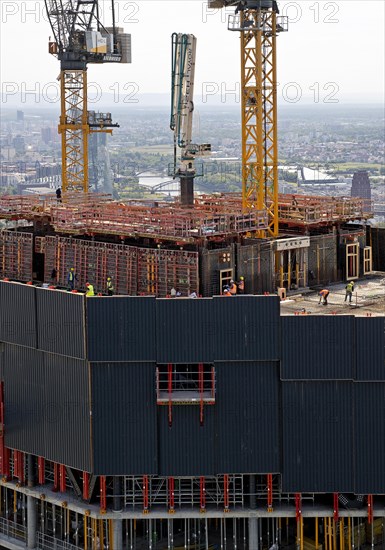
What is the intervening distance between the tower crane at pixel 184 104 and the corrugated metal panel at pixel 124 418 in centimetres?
1899

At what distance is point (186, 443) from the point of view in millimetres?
53531

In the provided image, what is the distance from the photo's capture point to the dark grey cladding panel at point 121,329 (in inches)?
2092

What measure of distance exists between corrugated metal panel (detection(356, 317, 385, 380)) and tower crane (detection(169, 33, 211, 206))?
20.5m

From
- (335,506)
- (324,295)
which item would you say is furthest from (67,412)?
(324,295)

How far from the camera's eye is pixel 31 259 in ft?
229

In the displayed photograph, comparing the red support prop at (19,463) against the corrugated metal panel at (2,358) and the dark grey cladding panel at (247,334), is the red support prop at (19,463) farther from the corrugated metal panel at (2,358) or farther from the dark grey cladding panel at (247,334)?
the dark grey cladding panel at (247,334)

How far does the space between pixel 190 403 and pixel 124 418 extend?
315cm

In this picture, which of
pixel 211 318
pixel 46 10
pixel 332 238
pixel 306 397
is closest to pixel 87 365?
pixel 211 318

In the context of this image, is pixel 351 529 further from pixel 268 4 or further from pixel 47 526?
pixel 268 4

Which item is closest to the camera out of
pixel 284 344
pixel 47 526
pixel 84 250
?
pixel 284 344

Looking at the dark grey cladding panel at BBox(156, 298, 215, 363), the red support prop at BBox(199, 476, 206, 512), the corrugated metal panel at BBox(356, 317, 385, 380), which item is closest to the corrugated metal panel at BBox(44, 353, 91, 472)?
the dark grey cladding panel at BBox(156, 298, 215, 363)

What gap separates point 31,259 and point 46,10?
30.3 m

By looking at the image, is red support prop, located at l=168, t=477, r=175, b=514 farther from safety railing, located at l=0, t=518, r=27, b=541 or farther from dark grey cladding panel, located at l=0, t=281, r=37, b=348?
safety railing, located at l=0, t=518, r=27, b=541

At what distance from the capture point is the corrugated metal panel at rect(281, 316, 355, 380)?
172 ft
